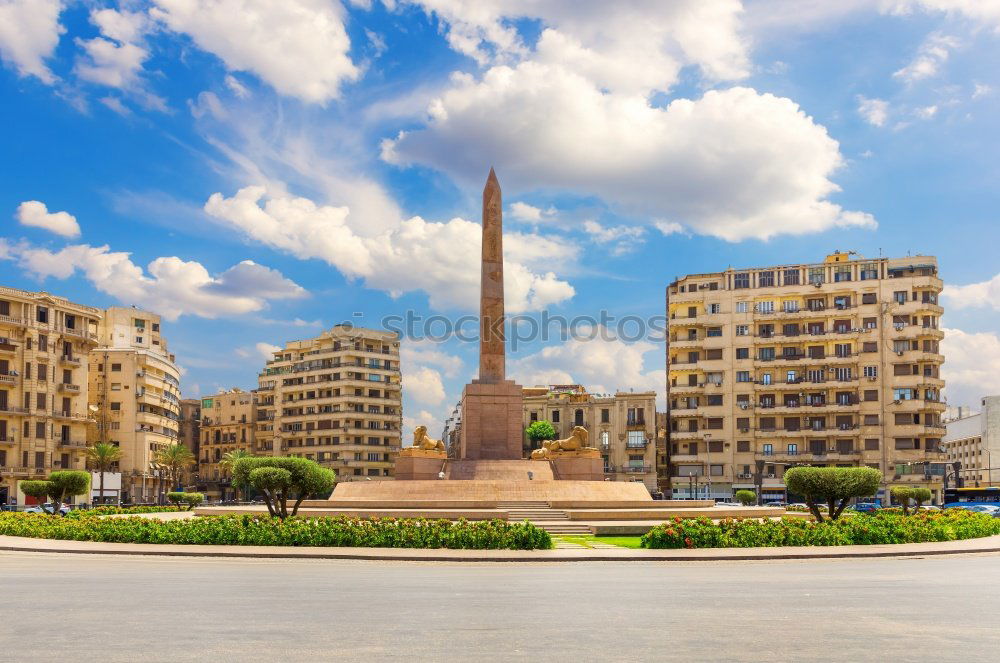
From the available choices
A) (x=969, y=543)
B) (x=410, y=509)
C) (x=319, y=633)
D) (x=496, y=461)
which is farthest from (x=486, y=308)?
(x=319, y=633)

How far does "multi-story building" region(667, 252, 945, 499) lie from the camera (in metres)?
86.5

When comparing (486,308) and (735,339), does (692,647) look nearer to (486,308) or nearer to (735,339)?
(486,308)

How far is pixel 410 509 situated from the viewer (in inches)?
1388

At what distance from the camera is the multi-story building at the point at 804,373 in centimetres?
8650

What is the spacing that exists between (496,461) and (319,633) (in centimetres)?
3284

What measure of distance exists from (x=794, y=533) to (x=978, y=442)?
107 m

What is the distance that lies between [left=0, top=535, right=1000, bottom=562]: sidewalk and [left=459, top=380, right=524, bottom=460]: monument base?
67.0 feet

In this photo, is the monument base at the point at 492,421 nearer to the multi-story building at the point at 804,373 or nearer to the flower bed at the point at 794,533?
the flower bed at the point at 794,533

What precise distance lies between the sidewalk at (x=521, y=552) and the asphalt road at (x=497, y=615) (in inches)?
130

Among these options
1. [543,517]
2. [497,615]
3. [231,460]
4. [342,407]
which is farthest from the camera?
[342,407]

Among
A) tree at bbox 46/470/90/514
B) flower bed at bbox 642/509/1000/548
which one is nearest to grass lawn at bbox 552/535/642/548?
flower bed at bbox 642/509/1000/548

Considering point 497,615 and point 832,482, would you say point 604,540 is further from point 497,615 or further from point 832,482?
point 497,615

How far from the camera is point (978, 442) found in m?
120

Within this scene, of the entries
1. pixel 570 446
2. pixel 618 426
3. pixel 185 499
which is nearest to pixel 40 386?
pixel 185 499
